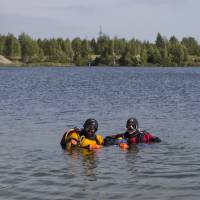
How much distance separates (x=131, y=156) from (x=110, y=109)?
15994 millimetres

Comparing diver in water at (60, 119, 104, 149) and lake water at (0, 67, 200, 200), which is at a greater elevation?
diver in water at (60, 119, 104, 149)

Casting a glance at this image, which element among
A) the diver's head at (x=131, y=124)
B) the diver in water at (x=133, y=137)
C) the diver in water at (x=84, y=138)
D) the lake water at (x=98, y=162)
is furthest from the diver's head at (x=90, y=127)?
the diver's head at (x=131, y=124)

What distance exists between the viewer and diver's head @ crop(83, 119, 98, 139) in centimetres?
1869

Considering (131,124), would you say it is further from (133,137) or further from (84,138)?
(84,138)

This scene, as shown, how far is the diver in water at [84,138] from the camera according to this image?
1855cm

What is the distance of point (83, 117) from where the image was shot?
29.0m

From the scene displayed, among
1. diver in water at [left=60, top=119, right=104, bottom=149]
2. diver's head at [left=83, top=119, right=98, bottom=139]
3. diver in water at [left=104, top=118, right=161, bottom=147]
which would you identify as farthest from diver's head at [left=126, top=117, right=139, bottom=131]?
diver's head at [left=83, top=119, right=98, bottom=139]

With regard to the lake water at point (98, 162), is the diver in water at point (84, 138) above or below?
above

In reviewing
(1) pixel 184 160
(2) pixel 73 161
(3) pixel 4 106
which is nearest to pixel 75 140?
(2) pixel 73 161

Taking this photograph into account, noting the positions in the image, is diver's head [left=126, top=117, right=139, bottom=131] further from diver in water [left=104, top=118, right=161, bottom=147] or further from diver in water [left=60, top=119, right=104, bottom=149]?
diver in water [left=60, top=119, right=104, bottom=149]

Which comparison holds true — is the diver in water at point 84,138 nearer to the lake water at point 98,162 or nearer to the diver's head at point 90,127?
the diver's head at point 90,127

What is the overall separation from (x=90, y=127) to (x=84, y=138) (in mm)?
475

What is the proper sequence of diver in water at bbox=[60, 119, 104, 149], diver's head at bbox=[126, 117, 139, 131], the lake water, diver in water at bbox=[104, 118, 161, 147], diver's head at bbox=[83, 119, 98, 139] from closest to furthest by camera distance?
1. the lake water
2. diver in water at bbox=[60, 119, 104, 149]
3. diver's head at bbox=[83, 119, 98, 139]
4. diver in water at bbox=[104, 118, 161, 147]
5. diver's head at bbox=[126, 117, 139, 131]

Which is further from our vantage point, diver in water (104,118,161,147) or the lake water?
diver in water (104,118,161,147)
